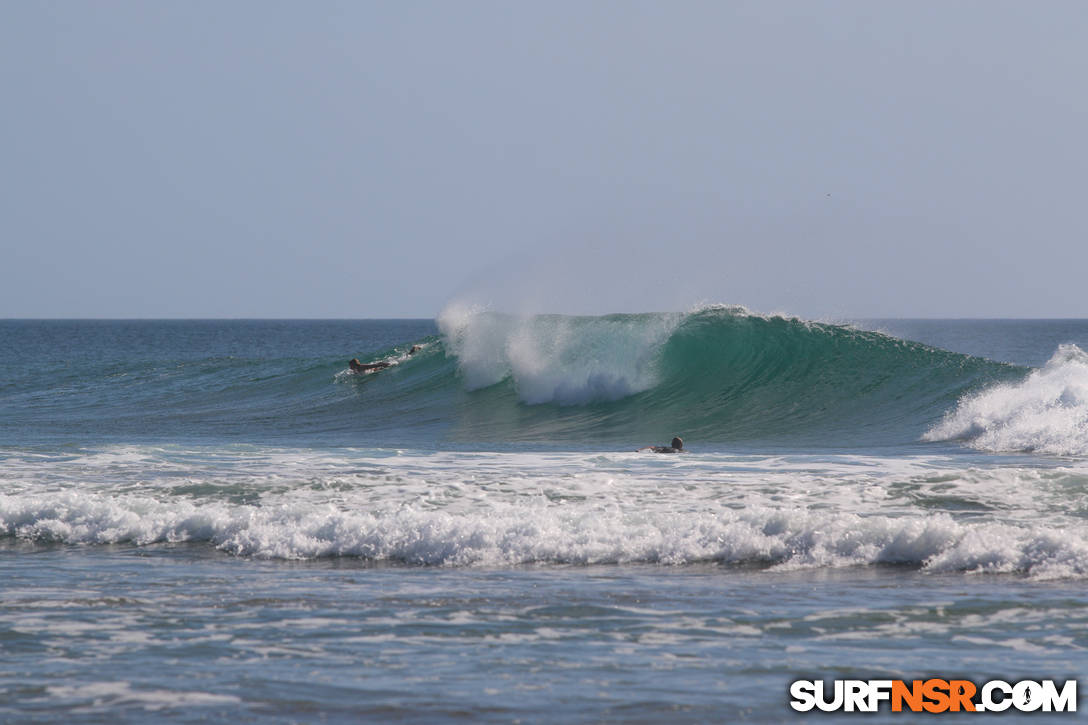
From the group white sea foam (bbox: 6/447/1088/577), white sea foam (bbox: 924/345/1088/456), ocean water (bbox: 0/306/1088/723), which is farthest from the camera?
white sea foam (bbox: 924/345/1088/456)

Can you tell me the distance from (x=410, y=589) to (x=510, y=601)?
A: 0.80m

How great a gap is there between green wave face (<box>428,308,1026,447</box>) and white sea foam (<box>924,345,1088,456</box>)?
72 cm

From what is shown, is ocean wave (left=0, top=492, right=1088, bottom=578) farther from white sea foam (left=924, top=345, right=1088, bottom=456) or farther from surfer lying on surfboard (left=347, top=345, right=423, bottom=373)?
surfer lying on surfboard (left=347, top=345, right=423, bottom=373)

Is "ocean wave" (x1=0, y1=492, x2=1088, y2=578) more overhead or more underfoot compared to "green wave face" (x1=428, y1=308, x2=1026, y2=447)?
more underfoot

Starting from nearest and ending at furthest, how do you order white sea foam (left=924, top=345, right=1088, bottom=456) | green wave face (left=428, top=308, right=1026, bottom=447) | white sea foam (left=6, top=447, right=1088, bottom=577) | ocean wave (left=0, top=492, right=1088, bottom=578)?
ocean wave (left=0, top=492, right=1088, bottom=578)
white sea foam (left=6, top=447, right=1088, bottom=577)
white sea foam (left=924, top=345, right=1088, bottom=456)
green wave face (left=428, top=308, right=1026, bottom=447)

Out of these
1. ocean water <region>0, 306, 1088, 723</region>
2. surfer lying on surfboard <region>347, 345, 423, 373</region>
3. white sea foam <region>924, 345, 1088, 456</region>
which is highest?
surfer lying on surfboard <region>347, 345, 423, 373</region>

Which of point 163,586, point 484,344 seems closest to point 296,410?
point 484,344

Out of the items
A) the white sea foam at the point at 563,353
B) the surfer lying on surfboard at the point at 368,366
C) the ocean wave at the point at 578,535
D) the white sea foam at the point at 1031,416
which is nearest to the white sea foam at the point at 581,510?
the ocean wave at the point at 578,535

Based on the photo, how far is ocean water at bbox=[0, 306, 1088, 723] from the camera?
5.21m

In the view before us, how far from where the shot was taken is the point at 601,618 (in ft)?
21.0

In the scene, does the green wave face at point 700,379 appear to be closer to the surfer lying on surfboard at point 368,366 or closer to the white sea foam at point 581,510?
the surfer lying on surfboard at point 368,366

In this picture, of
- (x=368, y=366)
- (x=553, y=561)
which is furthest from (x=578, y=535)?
(x=368, y=366)

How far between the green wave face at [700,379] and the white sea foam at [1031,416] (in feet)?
2.37

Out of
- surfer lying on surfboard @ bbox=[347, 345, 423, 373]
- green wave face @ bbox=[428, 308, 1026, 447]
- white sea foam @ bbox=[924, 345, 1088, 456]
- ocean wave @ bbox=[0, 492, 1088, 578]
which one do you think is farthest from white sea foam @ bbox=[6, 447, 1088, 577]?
surfer lying on surfboard @ bbox=[347, 345, 423, 373]
